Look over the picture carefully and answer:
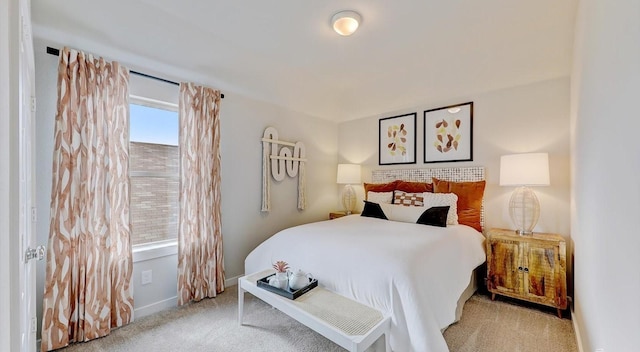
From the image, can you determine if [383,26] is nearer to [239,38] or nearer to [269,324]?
[239,38]

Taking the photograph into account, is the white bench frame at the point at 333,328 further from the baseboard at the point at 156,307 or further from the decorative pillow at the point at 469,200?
the decorative pillow at the point at 469,200

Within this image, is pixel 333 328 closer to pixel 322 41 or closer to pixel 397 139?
pixel 322 41

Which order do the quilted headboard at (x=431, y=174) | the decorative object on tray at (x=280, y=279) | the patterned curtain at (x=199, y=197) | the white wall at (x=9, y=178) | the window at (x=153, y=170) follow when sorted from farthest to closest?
the quilted headboard at (x=431, y=174), the patterned curtain at (x=199, y=197), the window at (x=153, y=170), the decorative object on tray at (x=280, y=279), the white wall at (x=9, y=178)

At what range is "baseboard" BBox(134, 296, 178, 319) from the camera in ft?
7.60

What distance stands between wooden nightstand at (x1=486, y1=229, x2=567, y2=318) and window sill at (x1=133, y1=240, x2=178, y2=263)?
316cm

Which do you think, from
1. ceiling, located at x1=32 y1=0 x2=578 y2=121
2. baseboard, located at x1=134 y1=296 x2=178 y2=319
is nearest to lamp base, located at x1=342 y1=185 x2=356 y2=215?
ceiling, located at x1=32 y1=0 x2=578 y2=121

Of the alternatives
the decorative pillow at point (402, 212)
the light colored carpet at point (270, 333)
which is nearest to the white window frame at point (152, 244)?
the light colored carpet at point (270, 333)

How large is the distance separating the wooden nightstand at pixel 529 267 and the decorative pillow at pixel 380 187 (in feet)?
4.29

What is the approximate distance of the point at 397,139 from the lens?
3.89 metres

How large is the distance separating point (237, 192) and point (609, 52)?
305 centimetres

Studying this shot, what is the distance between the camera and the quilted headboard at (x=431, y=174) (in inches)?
125

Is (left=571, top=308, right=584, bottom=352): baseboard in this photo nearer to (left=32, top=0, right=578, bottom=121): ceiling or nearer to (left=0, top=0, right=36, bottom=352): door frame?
(left=32, top=0, right=578, bottom=121): ceiling

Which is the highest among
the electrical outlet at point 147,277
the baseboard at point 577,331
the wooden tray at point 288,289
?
the wooden tray at point 288,289

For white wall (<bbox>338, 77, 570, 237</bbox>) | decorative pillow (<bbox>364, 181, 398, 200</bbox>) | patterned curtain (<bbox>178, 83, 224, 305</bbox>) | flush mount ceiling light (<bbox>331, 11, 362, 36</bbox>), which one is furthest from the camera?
decorative pillow (<bbox>364, 181, 398, 200</bbox>)
